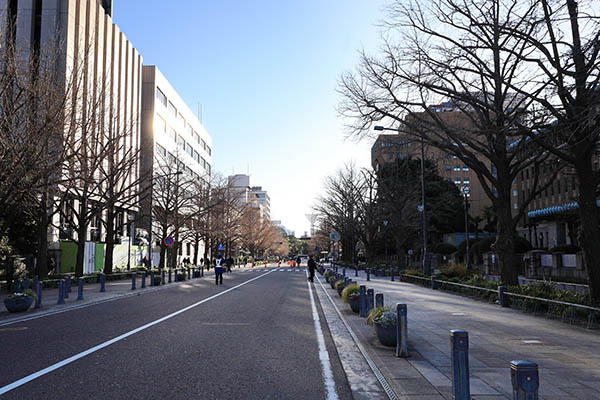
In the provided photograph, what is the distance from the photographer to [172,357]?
25.5ft

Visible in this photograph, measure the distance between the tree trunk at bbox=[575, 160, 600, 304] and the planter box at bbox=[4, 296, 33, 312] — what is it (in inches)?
622

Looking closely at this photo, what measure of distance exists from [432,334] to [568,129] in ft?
22.2

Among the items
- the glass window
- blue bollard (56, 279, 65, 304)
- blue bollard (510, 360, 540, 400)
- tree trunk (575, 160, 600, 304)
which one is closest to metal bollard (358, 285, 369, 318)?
tree trunk (575, 160, 600, 304)

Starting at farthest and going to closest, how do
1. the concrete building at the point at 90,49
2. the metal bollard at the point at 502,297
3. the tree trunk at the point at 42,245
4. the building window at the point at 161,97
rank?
the building window at the point at 161,97, the concrete building at the point at 90,49, the tree trunk at the point at 42,245, the metal bollard at the point at 502,297

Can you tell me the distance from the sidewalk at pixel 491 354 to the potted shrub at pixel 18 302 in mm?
9515

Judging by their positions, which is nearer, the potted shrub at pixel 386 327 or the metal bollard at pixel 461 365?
the metal bollard at pixel 461 365

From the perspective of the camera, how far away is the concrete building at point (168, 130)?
5294 cm

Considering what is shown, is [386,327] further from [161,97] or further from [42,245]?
[161,97]

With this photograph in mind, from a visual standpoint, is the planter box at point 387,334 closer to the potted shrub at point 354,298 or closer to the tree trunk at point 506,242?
the potted shrub at point 354,298

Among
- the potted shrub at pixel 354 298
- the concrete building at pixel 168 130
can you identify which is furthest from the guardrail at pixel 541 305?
the concrete building at pixel 168 130

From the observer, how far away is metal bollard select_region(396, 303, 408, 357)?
774 cm

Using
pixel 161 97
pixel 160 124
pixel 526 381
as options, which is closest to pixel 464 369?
pixel 526 381

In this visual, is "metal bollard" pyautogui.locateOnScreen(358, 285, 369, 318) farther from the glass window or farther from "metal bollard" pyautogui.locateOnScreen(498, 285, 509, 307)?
the glass window

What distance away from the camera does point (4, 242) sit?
94.0 feet
